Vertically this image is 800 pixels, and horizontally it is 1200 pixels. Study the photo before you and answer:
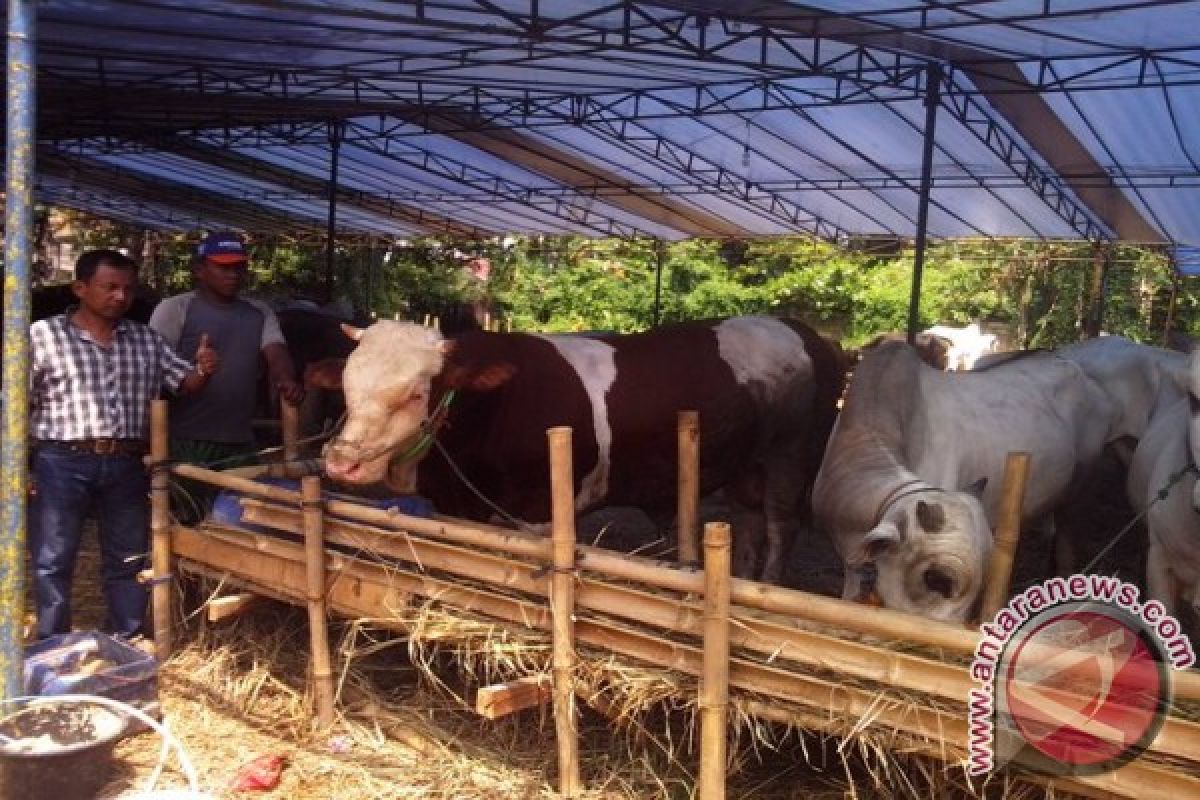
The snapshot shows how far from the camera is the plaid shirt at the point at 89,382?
4285mm

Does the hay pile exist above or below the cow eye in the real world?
below

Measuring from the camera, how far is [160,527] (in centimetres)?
453

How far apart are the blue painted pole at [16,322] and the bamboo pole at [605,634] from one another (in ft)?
2.91

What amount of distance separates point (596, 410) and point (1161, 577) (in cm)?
257

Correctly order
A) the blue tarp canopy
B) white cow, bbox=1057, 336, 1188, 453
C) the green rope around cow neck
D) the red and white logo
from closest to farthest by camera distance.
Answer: the red and white logo → the green rope around cow neck → white cow, bbox=1057, 336, 1188, 453 → the blue tarp canopy

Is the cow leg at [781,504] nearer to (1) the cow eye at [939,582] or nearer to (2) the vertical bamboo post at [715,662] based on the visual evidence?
(1) the cow eye at [939,582]

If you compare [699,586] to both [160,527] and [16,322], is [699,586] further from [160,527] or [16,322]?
[160,527]

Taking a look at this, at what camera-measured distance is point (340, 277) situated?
2309 centimetres

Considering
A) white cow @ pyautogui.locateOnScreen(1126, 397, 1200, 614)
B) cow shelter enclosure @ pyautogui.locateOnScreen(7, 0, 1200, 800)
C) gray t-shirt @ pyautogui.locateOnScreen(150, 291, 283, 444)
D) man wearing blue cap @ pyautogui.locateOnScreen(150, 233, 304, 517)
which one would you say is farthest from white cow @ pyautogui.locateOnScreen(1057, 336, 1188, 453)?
gray t-shirt @ pyautogui.locateOnScreen(150, 291, 283, 444)

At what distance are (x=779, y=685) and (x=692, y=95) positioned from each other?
8127mm

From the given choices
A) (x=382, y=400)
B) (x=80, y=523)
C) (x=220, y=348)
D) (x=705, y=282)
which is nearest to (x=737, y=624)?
(x=382, y=400)

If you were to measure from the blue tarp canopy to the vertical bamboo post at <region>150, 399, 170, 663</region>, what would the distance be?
2.67m

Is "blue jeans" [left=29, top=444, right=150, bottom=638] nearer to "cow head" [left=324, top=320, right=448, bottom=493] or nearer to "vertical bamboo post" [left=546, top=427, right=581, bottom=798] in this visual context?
"cow head" [left=324, top=320, right=448, bottom=493]

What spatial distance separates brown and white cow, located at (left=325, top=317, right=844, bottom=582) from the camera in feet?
15.1
